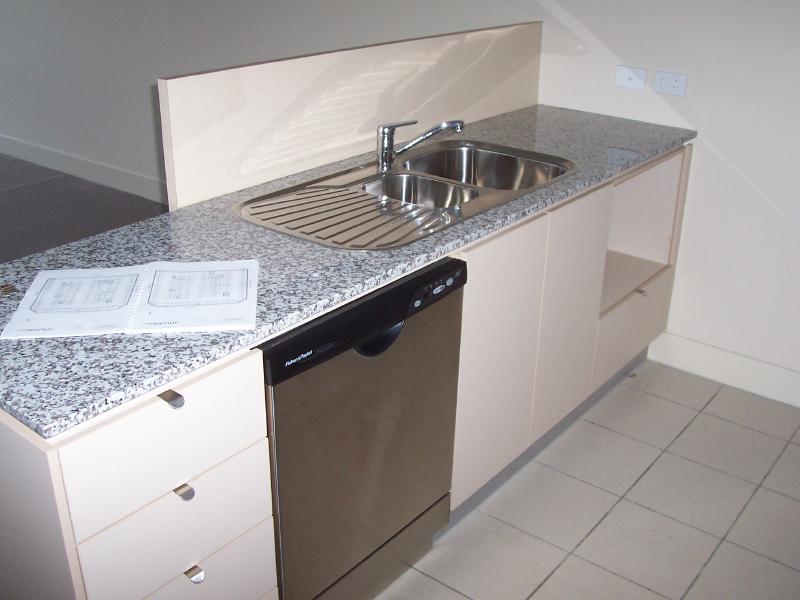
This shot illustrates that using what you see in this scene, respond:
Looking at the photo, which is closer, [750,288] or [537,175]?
[537,175]

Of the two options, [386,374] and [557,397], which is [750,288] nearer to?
[557,397]

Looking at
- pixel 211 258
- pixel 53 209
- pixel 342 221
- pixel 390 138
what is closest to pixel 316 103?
pixel 390 138

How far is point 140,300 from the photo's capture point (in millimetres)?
1563

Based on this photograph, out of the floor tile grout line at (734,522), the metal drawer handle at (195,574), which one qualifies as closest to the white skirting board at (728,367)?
the floor tile grout line at (734,522)

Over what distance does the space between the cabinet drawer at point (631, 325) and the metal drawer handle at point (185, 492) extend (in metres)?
1.67

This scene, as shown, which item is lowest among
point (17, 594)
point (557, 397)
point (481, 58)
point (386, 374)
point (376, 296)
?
point (557, 397)

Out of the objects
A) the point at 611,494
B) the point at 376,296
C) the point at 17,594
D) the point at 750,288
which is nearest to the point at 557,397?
the point at 611,494

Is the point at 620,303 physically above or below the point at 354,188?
below

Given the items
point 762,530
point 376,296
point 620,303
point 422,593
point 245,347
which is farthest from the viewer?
point 620,303

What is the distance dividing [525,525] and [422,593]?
0.41 m

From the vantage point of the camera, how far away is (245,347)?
1.48m

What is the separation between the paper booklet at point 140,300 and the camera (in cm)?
147

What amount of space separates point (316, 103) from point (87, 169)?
130 inches

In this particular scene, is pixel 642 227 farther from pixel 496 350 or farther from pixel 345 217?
pixel 345 217
